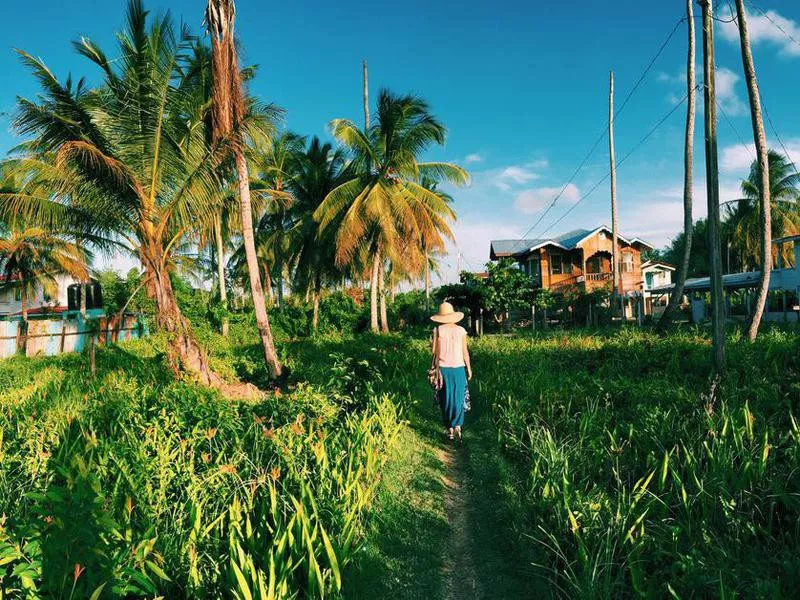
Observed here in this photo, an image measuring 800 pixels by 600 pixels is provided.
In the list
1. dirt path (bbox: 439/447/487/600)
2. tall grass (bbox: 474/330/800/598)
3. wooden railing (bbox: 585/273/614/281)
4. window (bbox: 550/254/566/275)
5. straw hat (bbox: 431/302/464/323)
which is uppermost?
window (bbox: 550/254/566/275)

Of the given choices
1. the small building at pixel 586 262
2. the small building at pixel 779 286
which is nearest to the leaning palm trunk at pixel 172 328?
the small building at pixel 779 286

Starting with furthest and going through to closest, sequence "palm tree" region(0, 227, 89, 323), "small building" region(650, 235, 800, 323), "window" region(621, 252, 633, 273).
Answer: "window" region(621, 252, 633, 273), "small building" region(650, 235, 800, 323), "palm tree" region(0, 227, 89, 323)

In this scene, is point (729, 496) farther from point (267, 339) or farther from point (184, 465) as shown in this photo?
point (267, 339)

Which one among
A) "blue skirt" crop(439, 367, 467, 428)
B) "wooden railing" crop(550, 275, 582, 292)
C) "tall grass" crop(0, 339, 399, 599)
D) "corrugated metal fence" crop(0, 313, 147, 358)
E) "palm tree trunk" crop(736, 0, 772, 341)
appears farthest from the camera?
"wooden railing" crop(550, 275, 582, 292)

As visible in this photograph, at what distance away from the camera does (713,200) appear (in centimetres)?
677

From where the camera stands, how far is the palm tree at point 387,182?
16328mm

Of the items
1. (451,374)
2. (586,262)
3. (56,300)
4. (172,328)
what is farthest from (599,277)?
(56,300)

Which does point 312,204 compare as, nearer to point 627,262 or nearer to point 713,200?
point 713,200

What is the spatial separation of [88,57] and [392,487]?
Answer: 30.3 feet

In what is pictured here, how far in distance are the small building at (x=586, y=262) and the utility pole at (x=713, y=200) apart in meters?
21.5

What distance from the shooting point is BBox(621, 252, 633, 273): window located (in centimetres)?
2922

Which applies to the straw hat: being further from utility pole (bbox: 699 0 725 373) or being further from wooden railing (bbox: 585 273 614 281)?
wooden railing (bbox: 585 273 614 281)

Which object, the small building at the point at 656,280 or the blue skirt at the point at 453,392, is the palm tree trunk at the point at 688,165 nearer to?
the blue skirt at the point at 453,392

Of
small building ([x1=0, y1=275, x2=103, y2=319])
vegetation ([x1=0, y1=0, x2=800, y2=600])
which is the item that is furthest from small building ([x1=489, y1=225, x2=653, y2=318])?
small building ([x1=0, y1=275, x2=103, y2=319])
